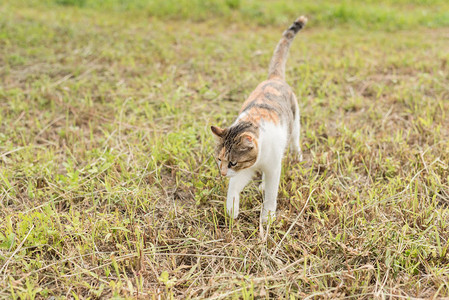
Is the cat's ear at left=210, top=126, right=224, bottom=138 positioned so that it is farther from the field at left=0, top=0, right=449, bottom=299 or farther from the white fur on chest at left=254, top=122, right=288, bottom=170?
the field at left=0, top=0, right=449, bottom=299

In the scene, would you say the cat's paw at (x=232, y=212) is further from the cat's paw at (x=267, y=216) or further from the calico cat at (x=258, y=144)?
the cat's paw at (x=267, y=216)

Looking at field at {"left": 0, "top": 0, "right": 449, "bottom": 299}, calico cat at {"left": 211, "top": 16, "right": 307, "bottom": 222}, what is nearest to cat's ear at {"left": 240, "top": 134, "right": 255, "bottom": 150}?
calico cat at {"left": 211, "top": 16, "right": 307, "bottom": 222}

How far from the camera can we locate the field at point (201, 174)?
205 cm

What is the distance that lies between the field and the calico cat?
7.5 inches

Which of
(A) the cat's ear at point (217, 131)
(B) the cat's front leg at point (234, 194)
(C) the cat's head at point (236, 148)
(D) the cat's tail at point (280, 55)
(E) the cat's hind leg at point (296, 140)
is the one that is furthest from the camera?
(D) the cat's tail at point (280, 55)

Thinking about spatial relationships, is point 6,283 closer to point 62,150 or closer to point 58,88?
point 62,150

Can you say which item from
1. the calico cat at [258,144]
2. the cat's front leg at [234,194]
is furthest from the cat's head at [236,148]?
the cat's front leg at [234,194]

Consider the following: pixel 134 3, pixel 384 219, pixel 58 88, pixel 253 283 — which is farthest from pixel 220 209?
pixel 134 3

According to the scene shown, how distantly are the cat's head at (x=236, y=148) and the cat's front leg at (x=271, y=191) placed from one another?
0.69 feet

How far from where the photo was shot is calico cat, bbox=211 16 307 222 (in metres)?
2.23

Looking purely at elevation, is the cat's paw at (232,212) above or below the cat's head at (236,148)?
below

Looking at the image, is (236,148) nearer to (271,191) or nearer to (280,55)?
(271,191)

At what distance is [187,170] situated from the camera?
2.94 metres

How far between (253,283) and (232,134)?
34.7 inches
